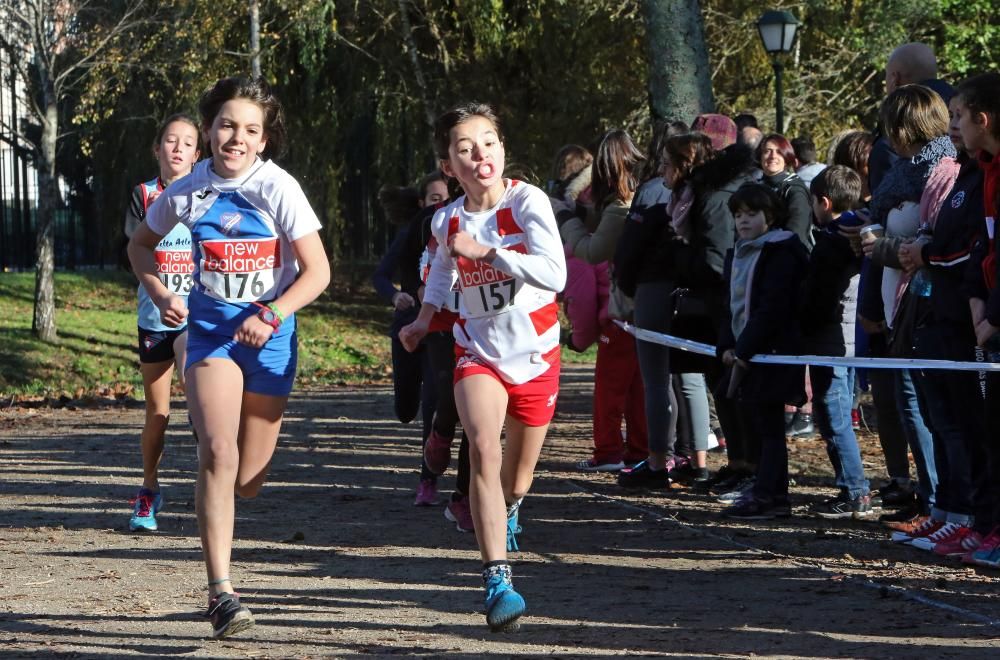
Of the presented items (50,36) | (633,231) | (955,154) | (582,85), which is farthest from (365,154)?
(955,154)

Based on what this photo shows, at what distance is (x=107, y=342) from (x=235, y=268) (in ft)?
55.1

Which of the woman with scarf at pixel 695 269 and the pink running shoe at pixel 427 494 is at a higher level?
the woman with scarf at pixel 695 269

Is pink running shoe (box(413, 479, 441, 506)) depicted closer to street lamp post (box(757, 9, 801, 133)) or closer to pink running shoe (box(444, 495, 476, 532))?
pink running shoe (box(444, 495, 476, 532))

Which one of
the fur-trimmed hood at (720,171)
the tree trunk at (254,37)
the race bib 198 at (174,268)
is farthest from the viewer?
the tree trunk at (254,37)

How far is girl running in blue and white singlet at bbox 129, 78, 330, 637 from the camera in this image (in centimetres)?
594

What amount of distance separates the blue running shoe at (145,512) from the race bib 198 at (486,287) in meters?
2.84

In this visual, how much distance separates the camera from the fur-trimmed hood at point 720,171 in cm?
933

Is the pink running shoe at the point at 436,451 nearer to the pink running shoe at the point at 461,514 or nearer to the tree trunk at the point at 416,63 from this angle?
the pink running shoe at the point at 461,514

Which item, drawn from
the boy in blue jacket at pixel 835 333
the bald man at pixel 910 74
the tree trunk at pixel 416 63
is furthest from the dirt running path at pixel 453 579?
the tree trunk at pixel 416 63

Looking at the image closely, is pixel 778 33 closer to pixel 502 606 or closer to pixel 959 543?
pixel 959 543

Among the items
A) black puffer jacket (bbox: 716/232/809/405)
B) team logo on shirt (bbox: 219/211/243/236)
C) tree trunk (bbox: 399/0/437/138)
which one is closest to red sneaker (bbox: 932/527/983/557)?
black puffer jacket (bbox: 716/232/809/405)

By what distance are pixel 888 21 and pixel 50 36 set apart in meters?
14.8

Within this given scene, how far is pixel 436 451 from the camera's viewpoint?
28.8ft

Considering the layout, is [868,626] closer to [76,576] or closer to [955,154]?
[955,154]
